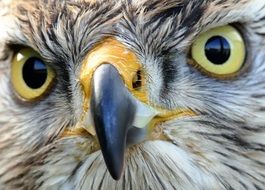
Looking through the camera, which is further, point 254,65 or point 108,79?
point 254,65

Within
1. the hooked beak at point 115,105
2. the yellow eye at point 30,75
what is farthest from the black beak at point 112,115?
the yellow eye at point 30,75

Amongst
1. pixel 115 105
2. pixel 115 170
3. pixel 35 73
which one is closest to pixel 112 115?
pixel 115 105

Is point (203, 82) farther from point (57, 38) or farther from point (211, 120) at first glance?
point (57, 38)

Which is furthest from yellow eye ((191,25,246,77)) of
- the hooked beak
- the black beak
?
the black beak

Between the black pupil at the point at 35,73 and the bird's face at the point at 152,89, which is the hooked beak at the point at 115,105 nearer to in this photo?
the bird's face at the point at 152,89

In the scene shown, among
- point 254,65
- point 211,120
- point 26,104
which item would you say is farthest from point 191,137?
point 26,104

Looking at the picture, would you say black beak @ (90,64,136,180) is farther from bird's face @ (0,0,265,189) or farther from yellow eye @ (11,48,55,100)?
yellow eye @ (11,48,55,100)

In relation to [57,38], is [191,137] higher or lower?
lower
